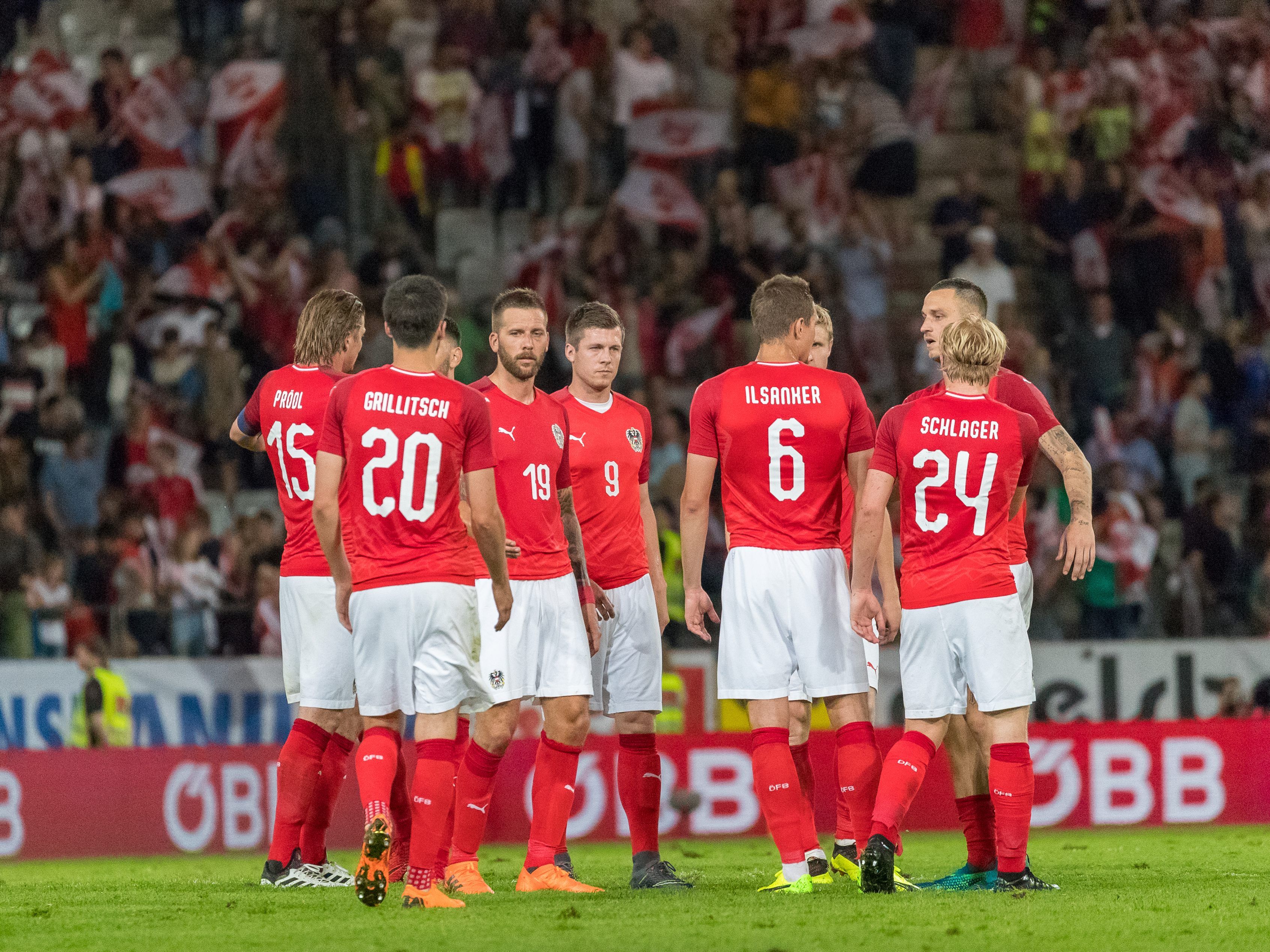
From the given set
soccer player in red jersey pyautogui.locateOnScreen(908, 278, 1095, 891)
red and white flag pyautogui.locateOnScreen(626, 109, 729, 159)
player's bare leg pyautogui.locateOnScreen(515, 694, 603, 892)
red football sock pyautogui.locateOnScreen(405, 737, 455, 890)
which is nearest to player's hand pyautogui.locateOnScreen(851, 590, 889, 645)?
soccer player in red jersey pyautogui.locateOnScreen(908, 278, 1095, 891)

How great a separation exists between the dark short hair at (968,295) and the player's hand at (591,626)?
2.17m

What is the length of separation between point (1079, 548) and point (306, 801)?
12.3 ft

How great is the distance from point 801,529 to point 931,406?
2.77 ft

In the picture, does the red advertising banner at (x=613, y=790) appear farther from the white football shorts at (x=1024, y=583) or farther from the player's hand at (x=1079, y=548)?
the player's hand at (x=1079, y=548)

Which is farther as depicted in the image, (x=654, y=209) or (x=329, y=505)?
(x=654, y=209)

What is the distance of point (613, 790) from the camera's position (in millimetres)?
11930

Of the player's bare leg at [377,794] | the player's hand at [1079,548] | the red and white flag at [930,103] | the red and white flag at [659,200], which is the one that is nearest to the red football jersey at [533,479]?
the player's bare leg at [377,794]

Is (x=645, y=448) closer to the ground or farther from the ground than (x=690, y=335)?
closer to the ground

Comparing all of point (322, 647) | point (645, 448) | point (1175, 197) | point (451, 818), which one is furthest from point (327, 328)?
point (1175, 197)

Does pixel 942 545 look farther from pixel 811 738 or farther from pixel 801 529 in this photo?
pixel 811 738

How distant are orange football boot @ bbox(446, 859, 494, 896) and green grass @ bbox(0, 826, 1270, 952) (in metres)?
0.16

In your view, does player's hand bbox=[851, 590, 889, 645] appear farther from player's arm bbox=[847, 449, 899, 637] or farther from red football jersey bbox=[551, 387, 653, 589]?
red football jersey bbox=[551, 387, 653, 589]

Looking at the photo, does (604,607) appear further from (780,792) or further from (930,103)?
(930,103)

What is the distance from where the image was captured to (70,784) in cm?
1179
